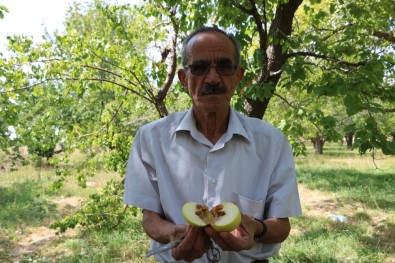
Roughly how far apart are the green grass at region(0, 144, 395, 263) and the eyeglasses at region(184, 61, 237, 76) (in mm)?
2124

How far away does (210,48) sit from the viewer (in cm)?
192

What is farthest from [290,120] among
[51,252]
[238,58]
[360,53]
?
[51,252]

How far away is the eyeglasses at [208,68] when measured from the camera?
1.93 meters

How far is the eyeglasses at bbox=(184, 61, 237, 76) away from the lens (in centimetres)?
193

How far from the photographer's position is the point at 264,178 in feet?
6.28

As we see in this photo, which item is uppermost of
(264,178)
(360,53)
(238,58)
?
(360,53)

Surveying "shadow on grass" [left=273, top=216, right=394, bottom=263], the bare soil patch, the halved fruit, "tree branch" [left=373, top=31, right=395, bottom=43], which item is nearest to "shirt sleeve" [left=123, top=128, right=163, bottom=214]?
the halved fruit

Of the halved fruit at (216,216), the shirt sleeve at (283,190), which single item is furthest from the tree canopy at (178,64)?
the halved fruit at (216,216)

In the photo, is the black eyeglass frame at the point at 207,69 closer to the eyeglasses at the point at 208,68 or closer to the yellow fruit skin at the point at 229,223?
the eyeglasses at the point at 208,68

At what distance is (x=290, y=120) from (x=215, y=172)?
2.64m

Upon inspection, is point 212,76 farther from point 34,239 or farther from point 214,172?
point 34,239

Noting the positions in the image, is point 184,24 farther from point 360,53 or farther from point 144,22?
point 360,53

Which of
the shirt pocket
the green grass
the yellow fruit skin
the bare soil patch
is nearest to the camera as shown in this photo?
the yellow fruit skin

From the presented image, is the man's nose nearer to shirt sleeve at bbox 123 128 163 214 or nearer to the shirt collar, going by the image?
the shirt collar
